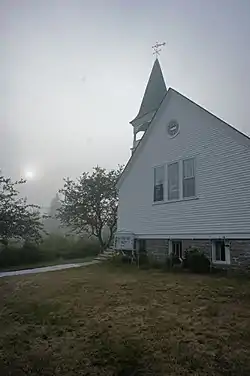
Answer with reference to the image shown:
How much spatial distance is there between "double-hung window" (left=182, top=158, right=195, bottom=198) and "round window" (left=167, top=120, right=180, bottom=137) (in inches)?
58.0

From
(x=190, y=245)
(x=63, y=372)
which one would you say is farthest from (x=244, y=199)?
(x=63, y=372)

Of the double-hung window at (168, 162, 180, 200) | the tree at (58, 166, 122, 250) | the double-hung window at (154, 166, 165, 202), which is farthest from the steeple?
the tree at (58, 166, 122, 250)

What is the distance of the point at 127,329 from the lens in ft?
16.1

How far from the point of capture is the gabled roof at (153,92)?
19312mm

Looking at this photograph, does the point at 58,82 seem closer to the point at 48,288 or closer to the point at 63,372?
the point at 48,288

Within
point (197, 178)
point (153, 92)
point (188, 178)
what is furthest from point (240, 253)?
point (153, 92)

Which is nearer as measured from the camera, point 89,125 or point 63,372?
point 63,372

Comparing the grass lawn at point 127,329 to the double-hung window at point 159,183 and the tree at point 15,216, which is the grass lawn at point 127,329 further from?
the tree at point 15,216

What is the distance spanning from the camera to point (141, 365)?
144 inches

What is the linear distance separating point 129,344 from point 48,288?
4.93 m

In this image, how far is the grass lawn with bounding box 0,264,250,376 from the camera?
366 cm

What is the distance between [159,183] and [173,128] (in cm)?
254

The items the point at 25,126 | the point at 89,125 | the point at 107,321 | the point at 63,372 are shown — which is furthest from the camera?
the point at 89,125

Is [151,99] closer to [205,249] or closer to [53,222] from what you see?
[205,249]
